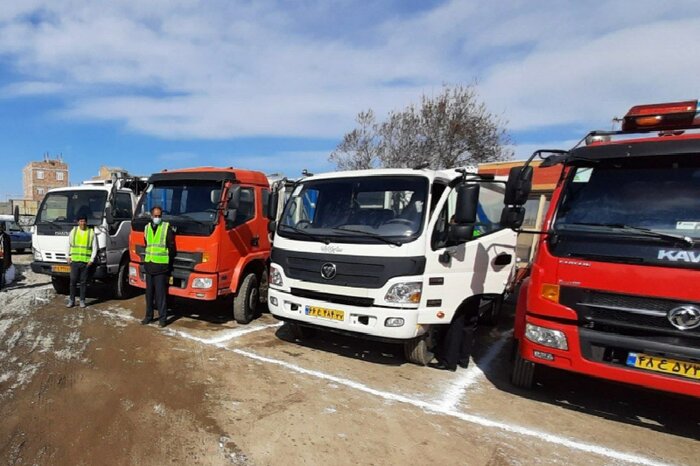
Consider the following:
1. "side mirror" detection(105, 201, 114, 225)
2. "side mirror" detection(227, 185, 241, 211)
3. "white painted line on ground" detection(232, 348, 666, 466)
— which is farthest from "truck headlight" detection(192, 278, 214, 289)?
"side mirror" detection(105, 201, 114, 225)

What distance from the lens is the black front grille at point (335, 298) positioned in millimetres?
4699

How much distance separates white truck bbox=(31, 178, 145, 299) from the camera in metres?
7.99

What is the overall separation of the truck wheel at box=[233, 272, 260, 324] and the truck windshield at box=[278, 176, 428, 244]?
175 cm

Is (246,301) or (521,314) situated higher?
(521,314)

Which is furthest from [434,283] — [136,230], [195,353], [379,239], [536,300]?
[136,230]

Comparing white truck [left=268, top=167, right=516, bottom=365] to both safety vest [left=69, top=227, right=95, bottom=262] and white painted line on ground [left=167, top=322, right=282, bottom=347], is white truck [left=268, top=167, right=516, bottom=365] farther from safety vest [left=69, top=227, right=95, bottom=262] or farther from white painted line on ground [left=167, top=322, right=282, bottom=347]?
safety vest [left=69, top=227, right=95, bottom=262]

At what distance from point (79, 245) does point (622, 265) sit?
804cm

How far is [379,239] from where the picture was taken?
4.73 metres

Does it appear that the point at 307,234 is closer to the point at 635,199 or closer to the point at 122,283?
the point at 635,199

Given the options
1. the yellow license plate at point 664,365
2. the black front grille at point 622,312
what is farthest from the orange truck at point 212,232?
the yellow license plate at point 664,365

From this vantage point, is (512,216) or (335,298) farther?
(335,298)

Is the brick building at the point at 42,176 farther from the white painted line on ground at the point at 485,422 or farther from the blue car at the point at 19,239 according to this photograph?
the white painted line on ground at the point at 485,422

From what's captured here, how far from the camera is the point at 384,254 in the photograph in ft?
15.2

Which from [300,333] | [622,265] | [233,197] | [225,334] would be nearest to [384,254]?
[300,333]
